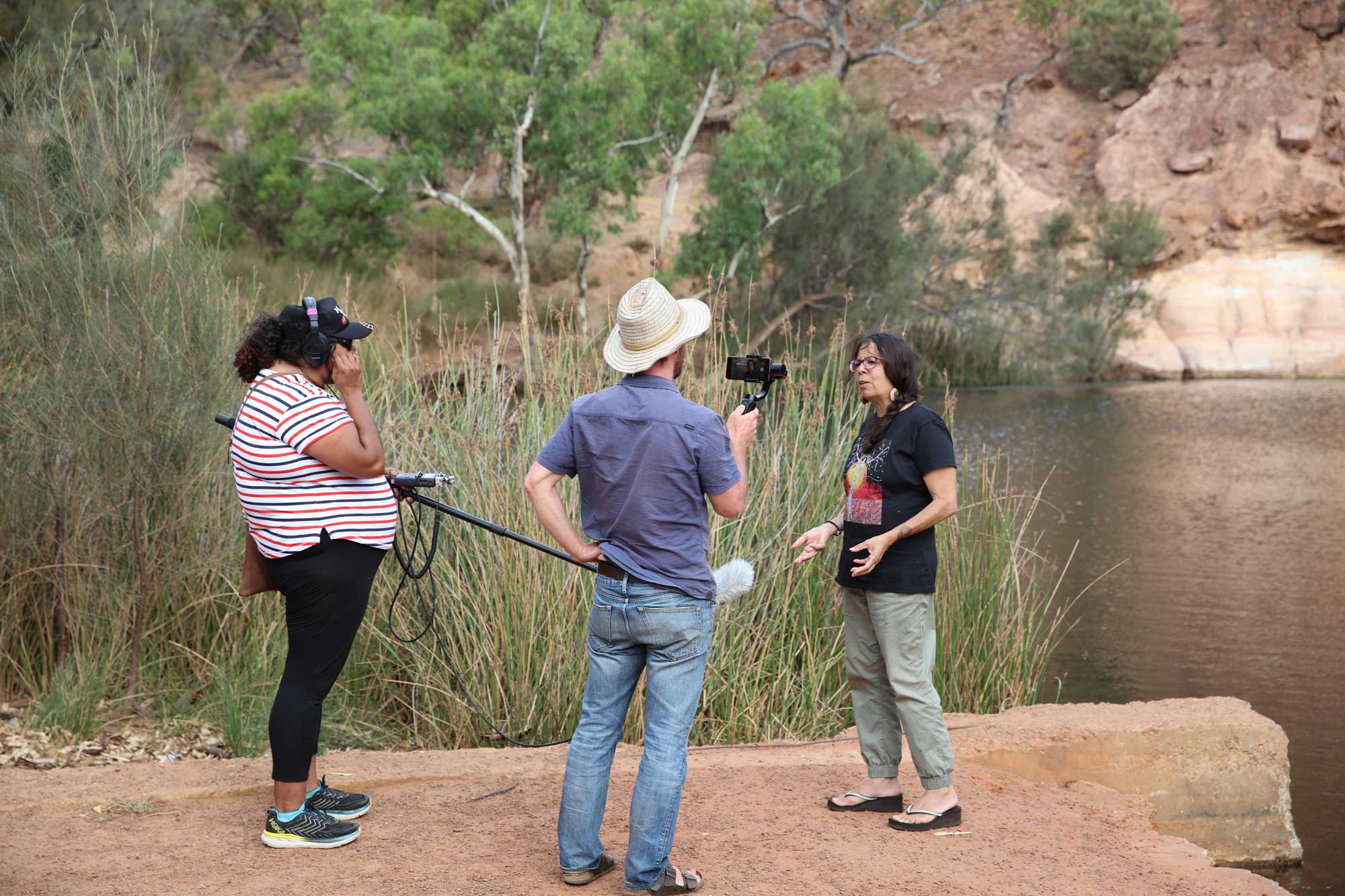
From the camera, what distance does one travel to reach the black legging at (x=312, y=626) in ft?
10.2

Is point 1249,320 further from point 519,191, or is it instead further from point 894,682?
point 894,682

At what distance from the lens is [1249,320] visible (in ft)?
94.1

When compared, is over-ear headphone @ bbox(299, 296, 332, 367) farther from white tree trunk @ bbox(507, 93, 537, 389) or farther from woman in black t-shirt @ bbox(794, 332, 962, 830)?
white tree trunk @ bbox(507, 93, 537, 389)

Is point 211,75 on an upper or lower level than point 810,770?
upper

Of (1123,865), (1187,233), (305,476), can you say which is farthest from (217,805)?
(1187,233)

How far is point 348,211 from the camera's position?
65.5 ft

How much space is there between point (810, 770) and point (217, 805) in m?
1.89

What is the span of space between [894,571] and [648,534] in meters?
0.91

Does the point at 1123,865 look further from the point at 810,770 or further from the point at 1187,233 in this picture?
the point at 1187,233

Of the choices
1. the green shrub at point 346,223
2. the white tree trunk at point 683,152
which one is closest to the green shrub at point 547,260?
the green shrub at point 346,223

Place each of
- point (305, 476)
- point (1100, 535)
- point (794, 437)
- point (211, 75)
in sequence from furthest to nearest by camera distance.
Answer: point (211, 75) → point (1100, 535) → point (794, 437) → point (305, 476)

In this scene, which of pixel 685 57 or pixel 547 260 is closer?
pixel 685 57

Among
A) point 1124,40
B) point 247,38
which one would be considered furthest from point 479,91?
point 1124,40

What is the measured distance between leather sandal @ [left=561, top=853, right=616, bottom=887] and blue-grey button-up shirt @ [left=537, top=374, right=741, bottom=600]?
78 centimetres
